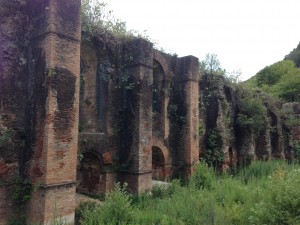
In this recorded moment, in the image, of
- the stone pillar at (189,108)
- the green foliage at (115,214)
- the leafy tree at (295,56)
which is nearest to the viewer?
the green foliage at (115,214)

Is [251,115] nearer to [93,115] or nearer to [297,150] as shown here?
[297,150]

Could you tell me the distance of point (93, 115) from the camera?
10.5 metres

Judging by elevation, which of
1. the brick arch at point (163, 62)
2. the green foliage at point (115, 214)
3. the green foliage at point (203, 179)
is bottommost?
the green foliage at point (115, 214)

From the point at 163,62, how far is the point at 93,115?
4.50 meters

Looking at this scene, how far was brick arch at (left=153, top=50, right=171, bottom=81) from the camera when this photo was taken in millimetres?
12883

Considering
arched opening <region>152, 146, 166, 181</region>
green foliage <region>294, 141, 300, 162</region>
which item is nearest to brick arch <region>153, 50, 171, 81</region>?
arched opening <region>152, 146, 166, 181</region>

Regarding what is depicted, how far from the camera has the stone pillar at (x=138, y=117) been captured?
10617mm

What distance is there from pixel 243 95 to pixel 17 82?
527 inches

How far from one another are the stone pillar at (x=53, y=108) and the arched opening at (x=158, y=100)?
5.09m

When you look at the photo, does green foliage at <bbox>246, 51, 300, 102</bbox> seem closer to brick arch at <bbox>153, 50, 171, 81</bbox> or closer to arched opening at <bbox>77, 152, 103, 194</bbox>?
brick arch at <bbox>153, 50, 171, 81</bbox>

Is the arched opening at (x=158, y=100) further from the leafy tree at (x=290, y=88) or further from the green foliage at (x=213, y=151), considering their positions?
the leafy tree at (x=290, y=88)

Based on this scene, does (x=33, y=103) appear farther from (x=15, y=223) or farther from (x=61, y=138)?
(x=15, y=223)

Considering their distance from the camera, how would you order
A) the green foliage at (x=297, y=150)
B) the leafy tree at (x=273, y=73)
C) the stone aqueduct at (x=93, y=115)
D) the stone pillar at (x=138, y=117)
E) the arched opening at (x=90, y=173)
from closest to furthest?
→ the stone aqueduct at (x=93, y=115) < the arched opening at (x=90, y=173) < the stone pillar at (x=138, y=117) < the green foliage at (x=297, y=150) < the leafy tree at (x=273, y=73)

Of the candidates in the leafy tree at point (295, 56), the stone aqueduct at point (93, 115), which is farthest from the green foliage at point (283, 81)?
the stone aqueduct at point (93, 115)
